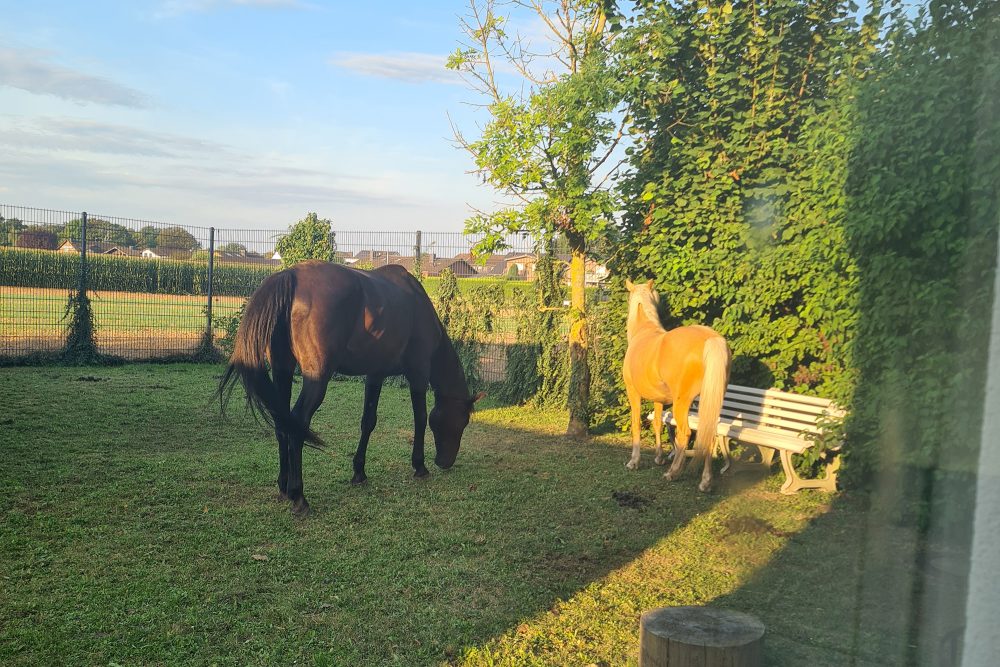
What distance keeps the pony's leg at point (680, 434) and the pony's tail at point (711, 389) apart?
0.45m

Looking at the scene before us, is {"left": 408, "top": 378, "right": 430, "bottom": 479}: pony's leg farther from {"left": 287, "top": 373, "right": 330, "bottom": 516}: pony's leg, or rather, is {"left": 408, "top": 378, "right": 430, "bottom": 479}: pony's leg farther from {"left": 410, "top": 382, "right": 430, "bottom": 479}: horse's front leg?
{"left": 287, "top": 373, "right": 330, "bottom": 516}: pony's leg

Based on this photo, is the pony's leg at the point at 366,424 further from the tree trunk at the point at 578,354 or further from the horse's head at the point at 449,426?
the tree trunk at the point at 578,354

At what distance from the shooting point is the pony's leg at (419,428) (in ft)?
21.9

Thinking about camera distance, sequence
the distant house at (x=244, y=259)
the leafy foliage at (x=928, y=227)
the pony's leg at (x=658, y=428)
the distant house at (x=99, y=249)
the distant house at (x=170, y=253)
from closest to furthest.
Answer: the leafy foliage at (x=928, y=227), the pony's leg at (x=658, y=428), the distant house at (x=99, y=249), the distant house at (x=170, y=253), the distant house at (x=244, y=259)

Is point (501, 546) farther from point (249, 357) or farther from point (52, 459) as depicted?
point (52, 459)

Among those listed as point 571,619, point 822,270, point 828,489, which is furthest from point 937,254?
point 571,619

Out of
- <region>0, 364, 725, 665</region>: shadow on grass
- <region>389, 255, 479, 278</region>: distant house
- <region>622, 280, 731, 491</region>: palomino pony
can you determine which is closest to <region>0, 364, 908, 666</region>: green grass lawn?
<region>0, 364, 725, 665</region>: shadow on grass

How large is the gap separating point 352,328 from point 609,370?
13.3ft

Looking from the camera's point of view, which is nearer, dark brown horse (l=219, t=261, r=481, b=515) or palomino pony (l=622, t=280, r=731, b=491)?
dark brown horse (l=219, t=261, r=481, b=515)

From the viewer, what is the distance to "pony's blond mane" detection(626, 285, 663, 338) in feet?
25.3

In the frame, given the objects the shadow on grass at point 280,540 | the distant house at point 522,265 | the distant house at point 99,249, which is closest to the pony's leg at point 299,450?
the shadow on grass at point 280,540

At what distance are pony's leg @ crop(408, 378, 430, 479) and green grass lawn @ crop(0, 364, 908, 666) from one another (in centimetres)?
23

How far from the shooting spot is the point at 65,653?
10.4 ft

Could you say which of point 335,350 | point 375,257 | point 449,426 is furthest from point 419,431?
point 375,257
